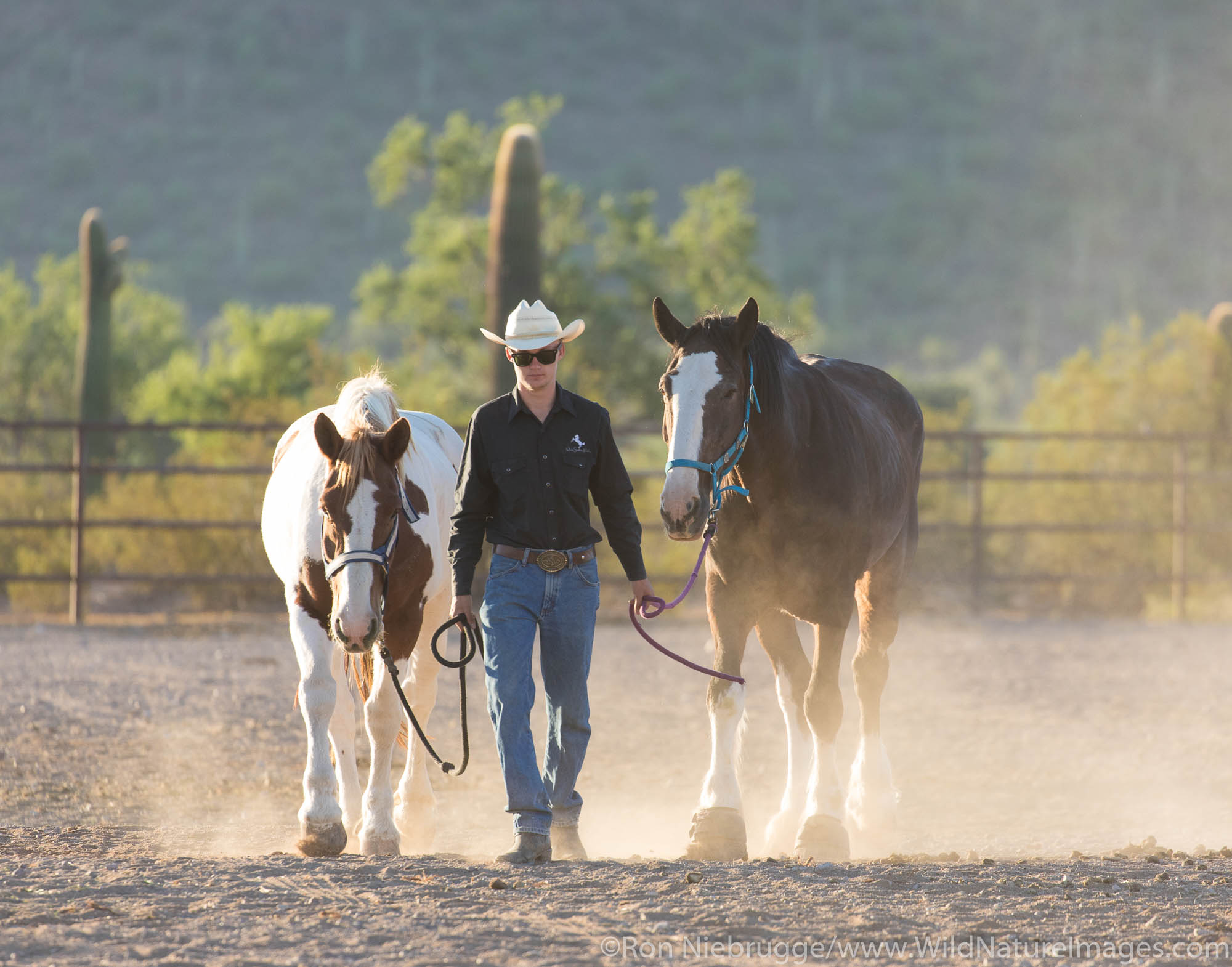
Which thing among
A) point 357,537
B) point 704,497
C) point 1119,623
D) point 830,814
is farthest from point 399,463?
point 1119,623

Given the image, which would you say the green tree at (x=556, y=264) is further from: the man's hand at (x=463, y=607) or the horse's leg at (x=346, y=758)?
the man's hand at (x=463, y=607)

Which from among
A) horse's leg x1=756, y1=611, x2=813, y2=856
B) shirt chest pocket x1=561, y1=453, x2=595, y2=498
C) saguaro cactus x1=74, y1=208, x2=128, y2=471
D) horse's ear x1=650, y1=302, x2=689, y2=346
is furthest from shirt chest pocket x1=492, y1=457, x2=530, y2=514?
saguaro cactus x1=74, y1=208, x2=128, y2=471

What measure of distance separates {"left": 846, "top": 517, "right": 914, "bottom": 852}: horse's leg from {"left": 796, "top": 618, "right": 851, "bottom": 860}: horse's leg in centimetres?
60

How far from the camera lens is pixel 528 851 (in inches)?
163

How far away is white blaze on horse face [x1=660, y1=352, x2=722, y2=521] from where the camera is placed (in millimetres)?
4078

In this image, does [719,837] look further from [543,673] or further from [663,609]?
Result: [543,673]

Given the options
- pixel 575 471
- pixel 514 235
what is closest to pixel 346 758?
pixel 575 471

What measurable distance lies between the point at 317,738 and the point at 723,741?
1.41m

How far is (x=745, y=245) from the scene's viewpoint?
81.5 ft

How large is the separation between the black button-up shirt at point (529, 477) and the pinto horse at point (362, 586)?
0.70 ft

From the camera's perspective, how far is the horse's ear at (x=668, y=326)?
4504mm

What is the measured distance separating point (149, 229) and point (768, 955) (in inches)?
2634

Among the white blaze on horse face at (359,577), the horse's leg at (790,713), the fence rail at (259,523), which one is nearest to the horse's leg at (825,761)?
the horse's leg at (790,713)

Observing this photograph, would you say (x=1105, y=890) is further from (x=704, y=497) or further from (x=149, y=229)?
(x=149, y=229)
